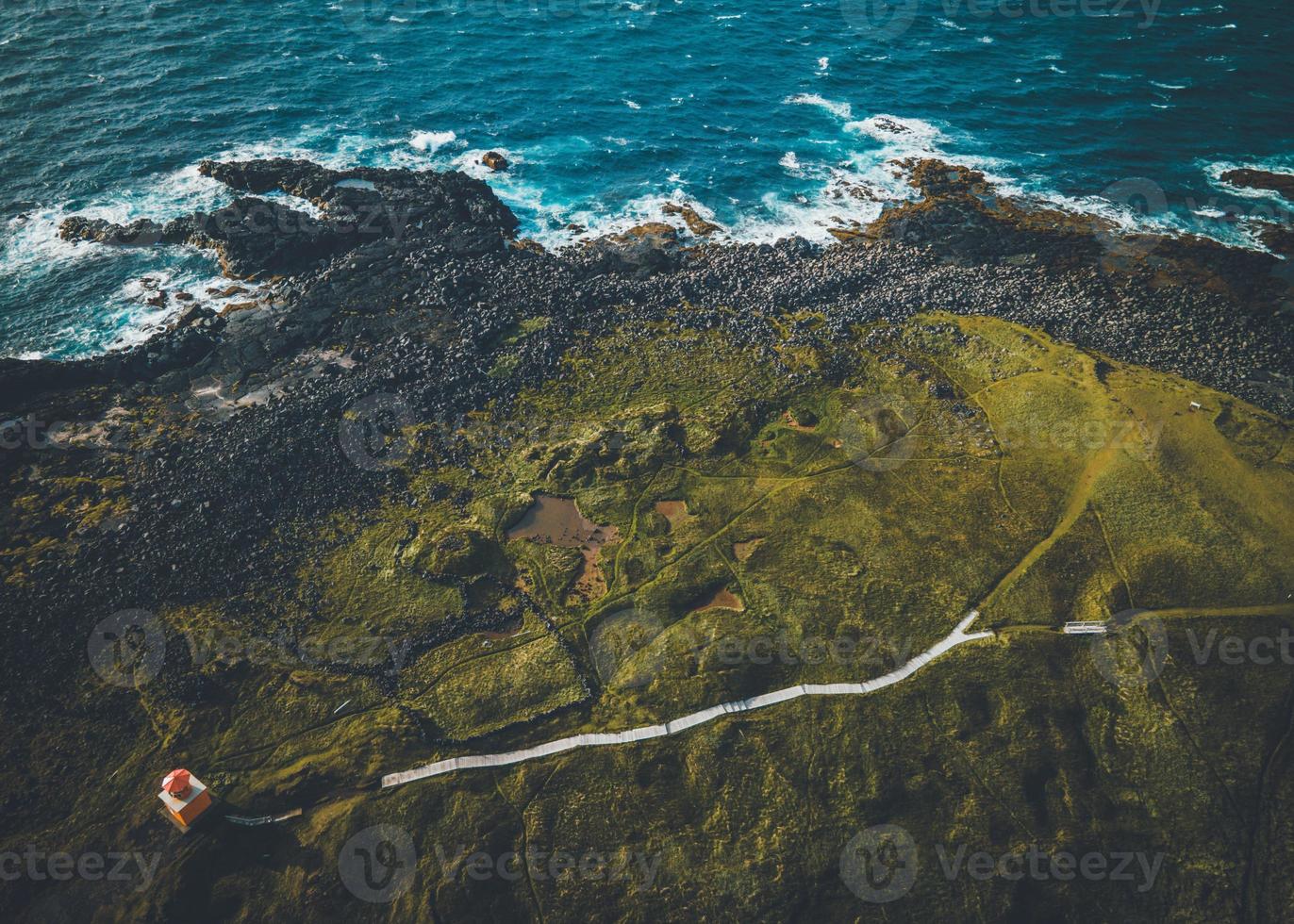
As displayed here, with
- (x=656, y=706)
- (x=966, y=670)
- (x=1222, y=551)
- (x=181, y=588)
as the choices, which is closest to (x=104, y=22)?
(x=181, y=588)

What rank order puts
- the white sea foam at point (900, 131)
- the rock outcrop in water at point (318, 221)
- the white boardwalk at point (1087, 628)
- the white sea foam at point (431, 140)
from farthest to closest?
the white sea foam at point (900, 131) < the white sea foam at point (431, 140) < the rock outcrop in water at point (318, 221) < the white boardwalk at point (1087, 628)

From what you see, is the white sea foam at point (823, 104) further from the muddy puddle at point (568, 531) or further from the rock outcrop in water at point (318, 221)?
the muddy puddle at point (568, 531)

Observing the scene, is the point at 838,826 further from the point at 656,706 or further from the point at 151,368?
the point at 151,368

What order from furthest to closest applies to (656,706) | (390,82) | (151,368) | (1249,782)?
(390,82)
(151,368)
(656,706)
(1249,782)

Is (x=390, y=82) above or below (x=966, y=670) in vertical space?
above

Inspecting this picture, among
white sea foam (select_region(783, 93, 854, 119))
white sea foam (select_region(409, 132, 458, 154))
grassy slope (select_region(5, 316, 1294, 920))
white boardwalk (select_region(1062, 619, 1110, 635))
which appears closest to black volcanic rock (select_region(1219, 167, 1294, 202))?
grassy slope (select_region(5, 316, 1294, 920))

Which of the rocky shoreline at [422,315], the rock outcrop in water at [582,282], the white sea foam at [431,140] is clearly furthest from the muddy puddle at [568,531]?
the white sea foam at [431,140]
